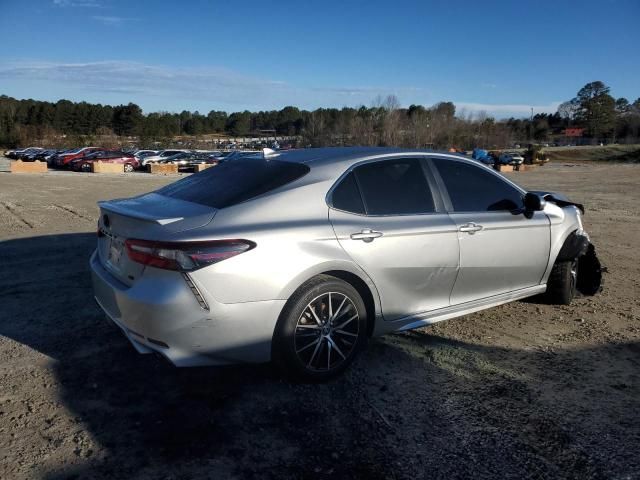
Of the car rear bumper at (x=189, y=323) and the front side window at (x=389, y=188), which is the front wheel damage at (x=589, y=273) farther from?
the car rear bumper at (x=189, y=323)

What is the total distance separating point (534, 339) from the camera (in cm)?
452

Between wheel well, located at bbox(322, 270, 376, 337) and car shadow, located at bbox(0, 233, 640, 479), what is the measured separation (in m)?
0.38

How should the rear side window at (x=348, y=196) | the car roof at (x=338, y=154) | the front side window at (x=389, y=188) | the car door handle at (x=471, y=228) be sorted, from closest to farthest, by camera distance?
1. the rear side window at (x=348, y=196)
2. the front side window at (x=389, y=188)
3. the car roof at (x=338, y=154)
4. the car door handle at (x=471, y=228)

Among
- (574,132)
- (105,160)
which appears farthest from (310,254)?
(574,132)

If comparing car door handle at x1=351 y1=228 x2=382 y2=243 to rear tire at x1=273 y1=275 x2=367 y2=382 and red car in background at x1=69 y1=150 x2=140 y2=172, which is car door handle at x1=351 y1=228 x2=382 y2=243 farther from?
red car in background at x1=69 y1=150 x2=140 y2=172

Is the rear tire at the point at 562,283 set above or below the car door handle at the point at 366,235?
below

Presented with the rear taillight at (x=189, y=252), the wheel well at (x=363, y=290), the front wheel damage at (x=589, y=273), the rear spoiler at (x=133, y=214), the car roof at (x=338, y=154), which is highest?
the car roof at (x=338, y=154)

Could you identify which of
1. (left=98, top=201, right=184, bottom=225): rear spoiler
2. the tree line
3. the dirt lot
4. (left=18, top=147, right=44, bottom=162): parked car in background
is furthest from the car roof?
the tree line

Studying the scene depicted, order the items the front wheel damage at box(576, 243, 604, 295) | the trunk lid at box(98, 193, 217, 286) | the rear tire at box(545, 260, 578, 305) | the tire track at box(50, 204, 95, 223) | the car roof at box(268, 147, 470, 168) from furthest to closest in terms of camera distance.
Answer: the tire track at box(50, 204, 95, 223)
the front wheel damage at box(576, 243, 604, 295)
the rear tire at box(545, 260, 578, 305)
the car roof at box(268, 147, 470, 168)
the trunk lid at box(98, 193, 217, 286)

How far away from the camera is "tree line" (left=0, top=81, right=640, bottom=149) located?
93125 millimetres

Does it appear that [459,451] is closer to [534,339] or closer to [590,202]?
[534,339]

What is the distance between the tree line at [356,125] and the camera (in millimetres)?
93125

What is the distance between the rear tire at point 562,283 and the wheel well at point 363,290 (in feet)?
7.74

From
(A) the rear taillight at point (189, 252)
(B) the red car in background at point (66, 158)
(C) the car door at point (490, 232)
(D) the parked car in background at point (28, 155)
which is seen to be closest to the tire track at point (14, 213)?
(A) the rear taillight at point (189, 252)
